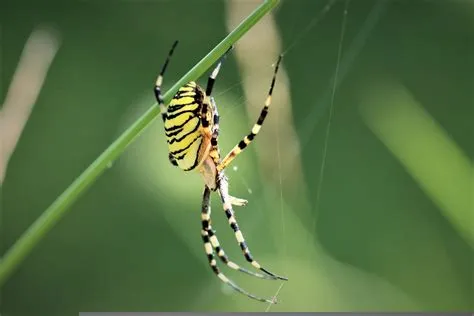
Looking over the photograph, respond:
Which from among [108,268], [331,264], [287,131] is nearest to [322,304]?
[331,264]

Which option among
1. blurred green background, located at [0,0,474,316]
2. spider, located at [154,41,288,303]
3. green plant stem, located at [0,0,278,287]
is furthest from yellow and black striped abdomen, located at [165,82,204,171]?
blurred green background, located at [0,0,474,316]

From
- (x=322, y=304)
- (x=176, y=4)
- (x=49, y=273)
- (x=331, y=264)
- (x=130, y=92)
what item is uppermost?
(x=176, y=4)

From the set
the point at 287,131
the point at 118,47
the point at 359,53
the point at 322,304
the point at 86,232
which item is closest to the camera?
the point at 287,131

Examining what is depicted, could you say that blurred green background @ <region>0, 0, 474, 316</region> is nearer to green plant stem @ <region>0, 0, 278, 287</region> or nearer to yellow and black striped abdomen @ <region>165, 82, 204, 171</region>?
yellow and black striped abdomen @ <region>165, 82, 204, 171</region>

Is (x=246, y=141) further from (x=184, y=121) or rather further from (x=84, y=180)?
(x=84, y=180)

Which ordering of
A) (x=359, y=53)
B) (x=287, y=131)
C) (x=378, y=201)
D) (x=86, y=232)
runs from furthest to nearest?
(x=359, y=53), (x=86, y=232), (x=378, y=201), (x=287, y=131)

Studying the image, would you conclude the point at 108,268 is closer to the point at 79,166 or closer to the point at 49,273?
the point at 49,273

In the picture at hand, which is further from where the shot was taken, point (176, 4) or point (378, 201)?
point (176, 4)

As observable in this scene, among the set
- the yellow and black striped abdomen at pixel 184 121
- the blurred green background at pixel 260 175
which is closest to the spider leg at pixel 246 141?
the yellow and black striped abdomen at pixel 184 121
